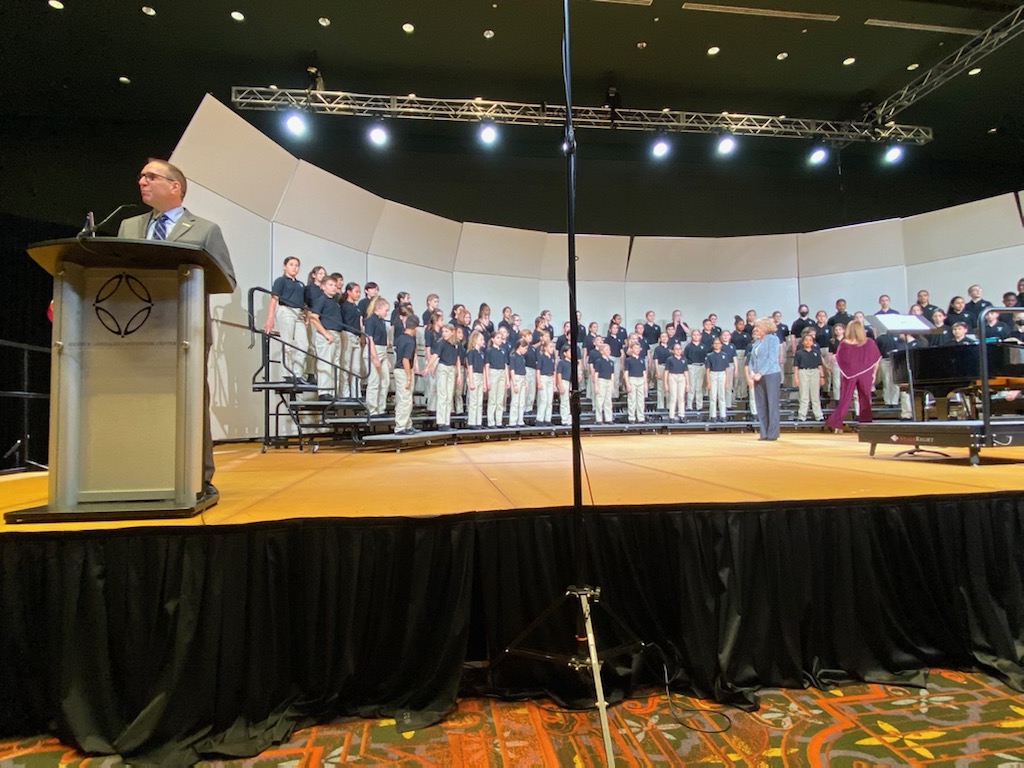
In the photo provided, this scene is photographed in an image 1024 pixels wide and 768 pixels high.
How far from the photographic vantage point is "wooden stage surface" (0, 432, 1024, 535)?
2004mm

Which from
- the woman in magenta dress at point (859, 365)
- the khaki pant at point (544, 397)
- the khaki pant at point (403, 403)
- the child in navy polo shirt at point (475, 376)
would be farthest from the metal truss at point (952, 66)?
the khaki pant at point (403, 403)

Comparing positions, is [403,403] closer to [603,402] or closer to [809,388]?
[603,402]

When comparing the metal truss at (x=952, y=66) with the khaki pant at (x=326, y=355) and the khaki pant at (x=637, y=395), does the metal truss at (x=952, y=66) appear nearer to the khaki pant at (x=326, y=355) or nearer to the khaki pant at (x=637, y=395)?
the khaki pant at (x=637, y=395)

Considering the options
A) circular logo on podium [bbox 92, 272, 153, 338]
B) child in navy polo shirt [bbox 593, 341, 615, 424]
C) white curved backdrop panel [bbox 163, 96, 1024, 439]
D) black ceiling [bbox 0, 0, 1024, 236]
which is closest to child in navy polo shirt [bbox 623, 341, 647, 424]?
child in navy polo shirt [bbox 593, 341, 615, 424]

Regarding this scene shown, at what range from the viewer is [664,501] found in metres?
2.01

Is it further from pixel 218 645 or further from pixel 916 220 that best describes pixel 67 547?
pixel 916 220

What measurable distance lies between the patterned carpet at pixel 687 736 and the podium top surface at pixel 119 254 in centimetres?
158

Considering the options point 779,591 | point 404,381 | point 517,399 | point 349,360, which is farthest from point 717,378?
point 779,591

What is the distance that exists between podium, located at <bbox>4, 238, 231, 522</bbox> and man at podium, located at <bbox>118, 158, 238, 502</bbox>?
16cm

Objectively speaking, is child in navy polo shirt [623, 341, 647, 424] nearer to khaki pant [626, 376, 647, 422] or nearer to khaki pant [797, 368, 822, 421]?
khaki pant [626, 376, 647, 422]

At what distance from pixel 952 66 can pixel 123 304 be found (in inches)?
429

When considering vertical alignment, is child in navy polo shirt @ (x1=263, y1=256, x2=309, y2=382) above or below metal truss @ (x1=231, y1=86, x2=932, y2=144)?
below

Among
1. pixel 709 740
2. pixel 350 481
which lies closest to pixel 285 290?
pixel 350 481

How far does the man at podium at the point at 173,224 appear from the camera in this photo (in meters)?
2.09
